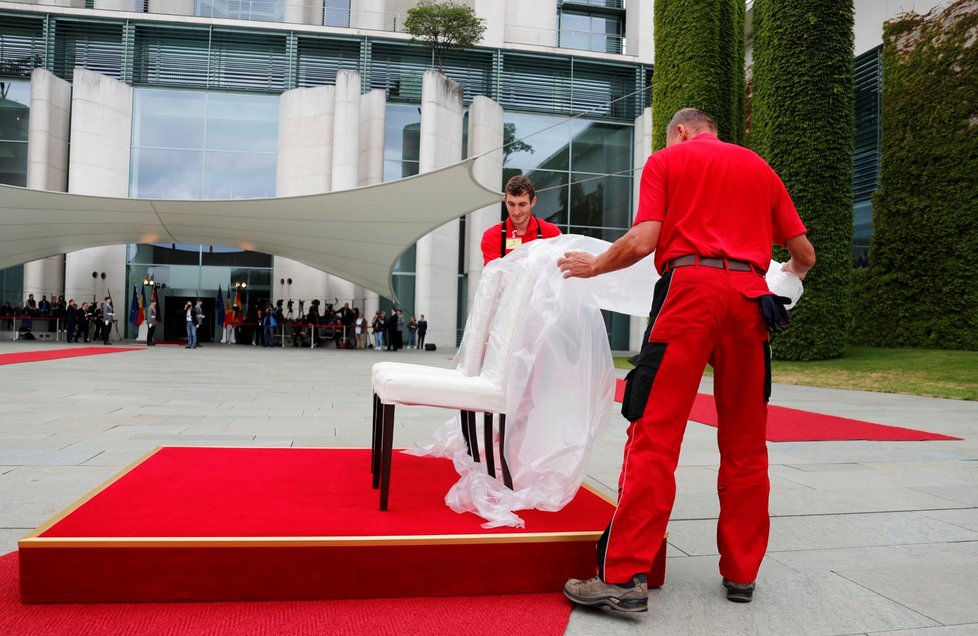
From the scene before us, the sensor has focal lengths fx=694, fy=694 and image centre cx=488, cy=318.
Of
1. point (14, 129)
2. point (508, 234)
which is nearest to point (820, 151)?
point (508, 234)

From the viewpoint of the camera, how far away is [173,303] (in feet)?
72.5

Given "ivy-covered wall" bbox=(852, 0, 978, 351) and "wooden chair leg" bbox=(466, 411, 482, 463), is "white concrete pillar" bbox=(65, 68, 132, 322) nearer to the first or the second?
"ivy-covered wall" bbox=(852, 0, 978, 351)

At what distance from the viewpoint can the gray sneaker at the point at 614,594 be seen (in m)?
2.00

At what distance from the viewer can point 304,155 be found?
71.9 feet

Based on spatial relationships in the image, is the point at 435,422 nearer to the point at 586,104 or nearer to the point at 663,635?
the point at 663,635

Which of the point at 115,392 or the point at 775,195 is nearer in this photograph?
the point at 775,195

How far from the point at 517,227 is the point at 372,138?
19264 millimetres

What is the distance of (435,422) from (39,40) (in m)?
22.8

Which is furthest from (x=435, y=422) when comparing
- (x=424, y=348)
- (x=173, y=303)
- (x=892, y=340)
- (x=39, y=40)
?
(x=39, y=40)

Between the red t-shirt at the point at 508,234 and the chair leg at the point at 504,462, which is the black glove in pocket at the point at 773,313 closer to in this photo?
the chair leg at the point at 504,462

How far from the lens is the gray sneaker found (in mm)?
2002

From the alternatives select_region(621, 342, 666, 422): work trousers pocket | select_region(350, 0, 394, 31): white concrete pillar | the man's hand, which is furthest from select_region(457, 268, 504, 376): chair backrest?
select_region(350, 0, 394, 31): white concrete pillar

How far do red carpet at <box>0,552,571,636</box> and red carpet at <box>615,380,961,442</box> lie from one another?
10.5 feet

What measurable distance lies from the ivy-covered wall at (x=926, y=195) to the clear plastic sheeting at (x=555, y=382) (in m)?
14.0
